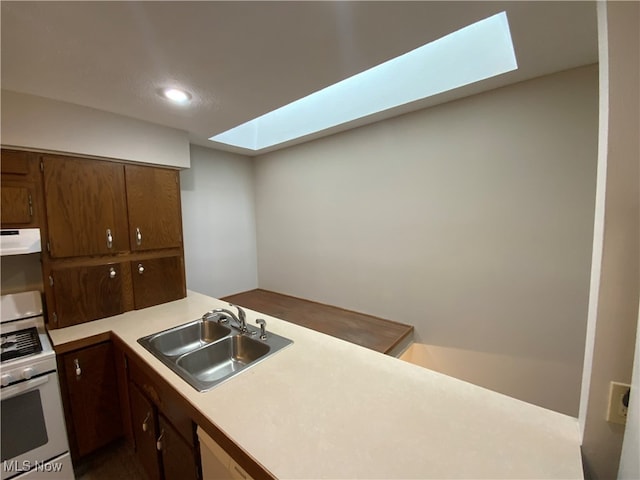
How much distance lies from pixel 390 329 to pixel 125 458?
2.16 meters

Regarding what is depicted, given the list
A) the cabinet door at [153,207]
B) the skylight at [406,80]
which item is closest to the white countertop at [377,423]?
the cabinet door at [153,207]

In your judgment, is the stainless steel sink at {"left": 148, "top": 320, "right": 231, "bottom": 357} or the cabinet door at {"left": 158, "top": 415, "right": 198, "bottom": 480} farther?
the stainless steel sink at {"left": 148, "top": 320, "right": 231, "bottom": 357}

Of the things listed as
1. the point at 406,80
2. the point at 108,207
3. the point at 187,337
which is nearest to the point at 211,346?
the point at 187,337

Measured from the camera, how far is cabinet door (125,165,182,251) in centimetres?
192

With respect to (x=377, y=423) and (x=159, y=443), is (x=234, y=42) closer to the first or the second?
(x=377, y=423)

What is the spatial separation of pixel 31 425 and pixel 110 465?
0.65 m

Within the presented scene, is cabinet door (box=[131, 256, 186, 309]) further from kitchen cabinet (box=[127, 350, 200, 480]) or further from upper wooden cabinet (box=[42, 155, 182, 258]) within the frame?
kitchen cabinet (box=[127, 350, 200, 480])

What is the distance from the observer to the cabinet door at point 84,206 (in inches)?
62.2

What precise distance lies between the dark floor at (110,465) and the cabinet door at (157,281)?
0.97m

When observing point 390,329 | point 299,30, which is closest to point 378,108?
point 299,30

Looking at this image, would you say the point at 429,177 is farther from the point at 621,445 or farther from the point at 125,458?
the point at 125,458

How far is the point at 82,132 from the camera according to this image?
1.64 meters

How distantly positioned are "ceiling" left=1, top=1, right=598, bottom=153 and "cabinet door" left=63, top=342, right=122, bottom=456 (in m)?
1.55
